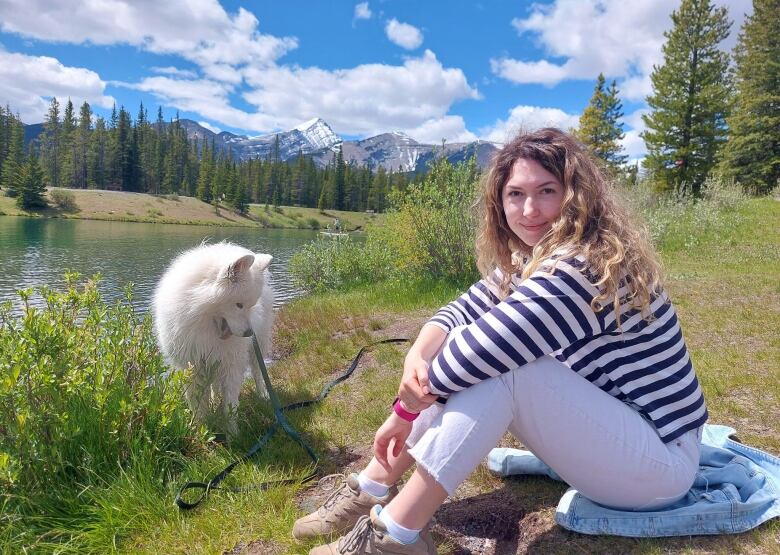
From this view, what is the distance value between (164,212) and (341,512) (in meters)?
70.1

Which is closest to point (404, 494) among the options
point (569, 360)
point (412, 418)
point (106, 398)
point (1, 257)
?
point (412, 418)

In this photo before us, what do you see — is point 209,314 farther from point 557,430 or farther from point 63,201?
point 63,201

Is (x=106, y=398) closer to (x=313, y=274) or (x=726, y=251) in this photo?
(x=313, y=274)

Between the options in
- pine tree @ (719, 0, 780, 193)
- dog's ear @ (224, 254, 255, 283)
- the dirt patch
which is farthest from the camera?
pine tree @ (719, 0, 780, 193)

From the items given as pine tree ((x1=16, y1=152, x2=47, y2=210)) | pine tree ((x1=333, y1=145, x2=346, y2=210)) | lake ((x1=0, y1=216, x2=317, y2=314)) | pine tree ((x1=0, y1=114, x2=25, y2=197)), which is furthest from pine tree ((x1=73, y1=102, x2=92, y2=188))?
lake ((x1=0, y1=216, x2=317, y2=314))

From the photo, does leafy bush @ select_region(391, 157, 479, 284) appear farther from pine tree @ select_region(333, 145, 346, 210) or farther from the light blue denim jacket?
pine tree @ select_region(333, 145, 346, 210)

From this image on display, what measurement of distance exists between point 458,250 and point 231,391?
6.59 metres

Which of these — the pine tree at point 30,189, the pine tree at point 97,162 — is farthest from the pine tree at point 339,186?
the pine tree at point 30,189

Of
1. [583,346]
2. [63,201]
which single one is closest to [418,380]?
[583,346]

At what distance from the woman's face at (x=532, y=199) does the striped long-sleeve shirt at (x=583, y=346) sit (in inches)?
16.5

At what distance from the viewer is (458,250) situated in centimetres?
978

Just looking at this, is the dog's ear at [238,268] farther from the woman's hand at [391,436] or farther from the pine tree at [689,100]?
the pine tree at [689,100]

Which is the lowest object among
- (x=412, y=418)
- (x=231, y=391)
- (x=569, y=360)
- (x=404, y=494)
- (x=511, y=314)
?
(x=231, y=391)

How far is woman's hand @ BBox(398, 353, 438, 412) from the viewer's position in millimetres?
1885
